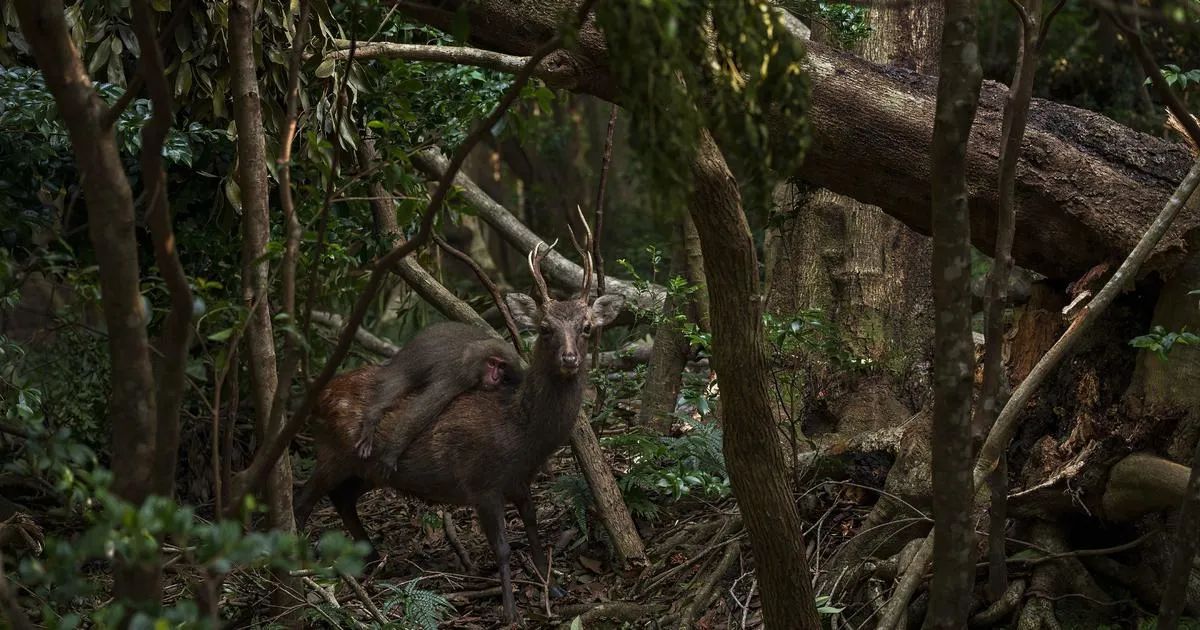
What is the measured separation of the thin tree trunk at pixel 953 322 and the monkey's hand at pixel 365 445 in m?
→ 3.75

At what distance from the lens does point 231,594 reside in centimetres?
600

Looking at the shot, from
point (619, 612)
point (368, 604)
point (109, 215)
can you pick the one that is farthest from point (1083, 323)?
point (109, 215)

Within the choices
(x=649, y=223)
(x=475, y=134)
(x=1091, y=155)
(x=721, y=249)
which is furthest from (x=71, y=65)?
(x=649, y=223)

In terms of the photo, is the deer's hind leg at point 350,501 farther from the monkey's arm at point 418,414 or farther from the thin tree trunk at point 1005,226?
the thin tree trunk at point 1005,226

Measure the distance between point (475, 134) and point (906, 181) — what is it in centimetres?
291

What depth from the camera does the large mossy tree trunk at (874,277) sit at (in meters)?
7.19

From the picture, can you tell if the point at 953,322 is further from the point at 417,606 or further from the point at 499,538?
the point at 499,538

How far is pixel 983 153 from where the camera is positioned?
5754mm

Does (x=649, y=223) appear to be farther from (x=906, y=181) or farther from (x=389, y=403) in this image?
(x=906, y=181)

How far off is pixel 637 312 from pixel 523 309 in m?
0.69

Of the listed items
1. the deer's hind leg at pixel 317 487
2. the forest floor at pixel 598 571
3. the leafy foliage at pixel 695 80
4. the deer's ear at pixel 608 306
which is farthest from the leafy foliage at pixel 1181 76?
the deer's hind leg at pixel 317 487

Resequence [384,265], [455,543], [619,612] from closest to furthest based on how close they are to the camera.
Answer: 1. [384,265]
2. [619,612]
3. [455,543]

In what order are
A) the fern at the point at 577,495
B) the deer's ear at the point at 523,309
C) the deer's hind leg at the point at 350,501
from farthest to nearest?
the deer's hind leg at the point at 350,501 → the deer's ear at the point at 523,309 → the fern at the point at 577,495

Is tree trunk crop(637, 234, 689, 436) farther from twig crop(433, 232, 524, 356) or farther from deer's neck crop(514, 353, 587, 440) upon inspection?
deer's neck crop(514, 353, 587, 440)
